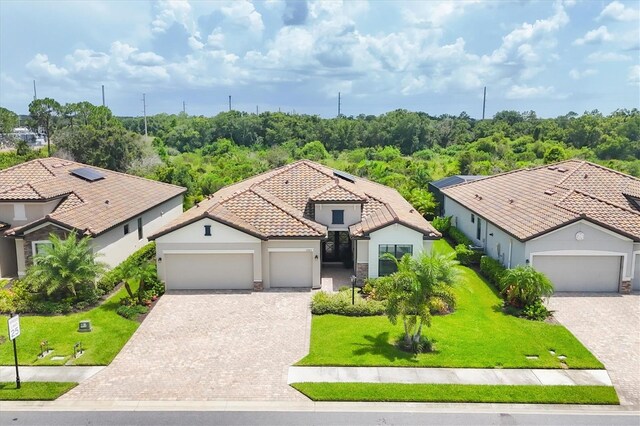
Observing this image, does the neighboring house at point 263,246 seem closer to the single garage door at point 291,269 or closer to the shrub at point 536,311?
the single garage door at point 291,269

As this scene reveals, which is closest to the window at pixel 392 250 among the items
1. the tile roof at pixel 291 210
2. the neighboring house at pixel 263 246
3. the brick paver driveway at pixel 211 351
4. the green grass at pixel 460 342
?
the neighboring house at pixel 263 246

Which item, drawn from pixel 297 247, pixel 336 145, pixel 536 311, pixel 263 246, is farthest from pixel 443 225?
pixel 336 145

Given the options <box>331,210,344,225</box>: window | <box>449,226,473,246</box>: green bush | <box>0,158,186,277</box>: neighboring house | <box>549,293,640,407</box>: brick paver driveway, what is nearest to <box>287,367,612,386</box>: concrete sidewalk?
<box>549,293,640,407</box>: brick paver driveway

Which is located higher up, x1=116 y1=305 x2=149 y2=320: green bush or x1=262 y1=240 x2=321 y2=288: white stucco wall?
x1=262 y1=240 x2=321 y2=288: white stucco wall

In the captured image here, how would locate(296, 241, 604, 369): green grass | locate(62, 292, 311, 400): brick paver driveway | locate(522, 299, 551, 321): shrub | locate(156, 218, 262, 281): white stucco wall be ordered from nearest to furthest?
locate(62, 292, 311, 400): brick paver driveway
locate(296, 241, 604, 369): green grass
locate(522, 299, 551, 321): shrub
locate(156, 218, 262, 281): white stucco wall

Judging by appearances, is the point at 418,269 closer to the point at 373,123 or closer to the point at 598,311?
the point at 598,311

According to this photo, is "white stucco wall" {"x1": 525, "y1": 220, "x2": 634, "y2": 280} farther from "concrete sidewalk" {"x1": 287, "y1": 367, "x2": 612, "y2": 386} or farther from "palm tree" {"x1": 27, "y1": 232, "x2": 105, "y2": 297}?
"palm tree" {"x1": 27, "y1": 232, "x2": 105, "y2": 297}

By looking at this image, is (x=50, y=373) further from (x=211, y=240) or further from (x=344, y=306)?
(x=344, y=306)

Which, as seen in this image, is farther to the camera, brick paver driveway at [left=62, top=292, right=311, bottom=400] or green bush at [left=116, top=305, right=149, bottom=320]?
green bush at [left=116, top=305, right=149, bottom=320]
